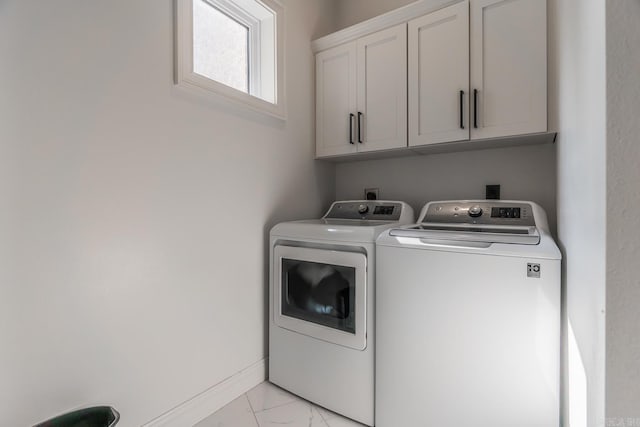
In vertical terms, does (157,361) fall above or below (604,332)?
below

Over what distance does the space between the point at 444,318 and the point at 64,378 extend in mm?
1452

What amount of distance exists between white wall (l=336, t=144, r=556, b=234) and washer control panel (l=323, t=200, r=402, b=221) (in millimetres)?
251

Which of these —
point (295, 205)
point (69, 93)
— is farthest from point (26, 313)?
point (295, 205)

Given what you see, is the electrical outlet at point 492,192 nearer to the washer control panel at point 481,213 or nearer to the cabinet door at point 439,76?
the washer control panel at point 481,213

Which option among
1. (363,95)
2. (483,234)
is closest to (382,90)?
(363,95)

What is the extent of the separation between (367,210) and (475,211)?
2.21 ft

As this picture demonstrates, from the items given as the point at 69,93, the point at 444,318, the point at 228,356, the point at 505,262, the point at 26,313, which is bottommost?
the point at 228,356

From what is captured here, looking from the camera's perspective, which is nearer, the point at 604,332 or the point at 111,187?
the point at 604,332

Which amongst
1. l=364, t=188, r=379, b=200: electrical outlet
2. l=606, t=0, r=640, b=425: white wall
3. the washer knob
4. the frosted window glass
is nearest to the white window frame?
the frosted window glass

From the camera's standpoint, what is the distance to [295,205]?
218cm

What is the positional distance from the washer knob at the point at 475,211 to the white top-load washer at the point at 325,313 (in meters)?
0.38

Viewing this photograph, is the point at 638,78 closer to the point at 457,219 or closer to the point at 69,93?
the point at 457,219

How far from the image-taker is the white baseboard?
1427 millimetres

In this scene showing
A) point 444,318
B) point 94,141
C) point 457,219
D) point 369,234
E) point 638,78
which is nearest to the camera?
point 638,78
